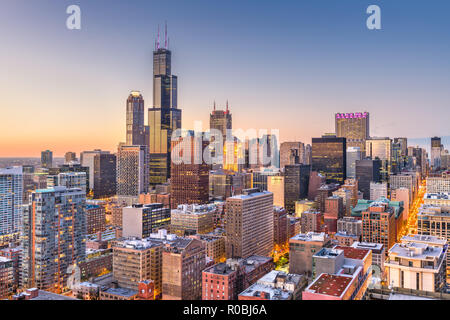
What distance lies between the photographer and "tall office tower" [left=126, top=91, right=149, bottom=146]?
34.8m

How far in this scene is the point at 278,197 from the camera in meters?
26.0

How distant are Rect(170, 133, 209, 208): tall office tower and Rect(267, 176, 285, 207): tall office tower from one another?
5.04 metres

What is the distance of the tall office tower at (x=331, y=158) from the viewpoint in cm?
3025

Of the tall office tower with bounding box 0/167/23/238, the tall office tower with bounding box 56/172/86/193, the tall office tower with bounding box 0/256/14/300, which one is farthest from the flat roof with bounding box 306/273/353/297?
the tall office tower with bounding box 0/167/23/238

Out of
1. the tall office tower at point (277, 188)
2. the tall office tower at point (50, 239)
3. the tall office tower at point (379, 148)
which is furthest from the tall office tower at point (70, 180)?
the tall office tower at point (379, 148)

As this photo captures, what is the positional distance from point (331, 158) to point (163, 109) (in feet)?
51.5

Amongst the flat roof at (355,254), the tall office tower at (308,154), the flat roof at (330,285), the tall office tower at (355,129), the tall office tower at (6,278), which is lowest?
the tall office tower at (6,278)

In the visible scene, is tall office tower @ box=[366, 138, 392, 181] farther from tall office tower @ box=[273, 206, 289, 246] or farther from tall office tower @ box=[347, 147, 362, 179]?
tall office tower @ box=[273, 206, 289, 246]

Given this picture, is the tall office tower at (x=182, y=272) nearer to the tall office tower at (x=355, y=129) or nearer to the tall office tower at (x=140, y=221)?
the tall office tower at (x=140, y=221)

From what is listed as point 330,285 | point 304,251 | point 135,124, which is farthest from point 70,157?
point 330,285

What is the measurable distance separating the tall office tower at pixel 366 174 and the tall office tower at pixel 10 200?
2299 centimetres

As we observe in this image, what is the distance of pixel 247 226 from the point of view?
43.1 ft
